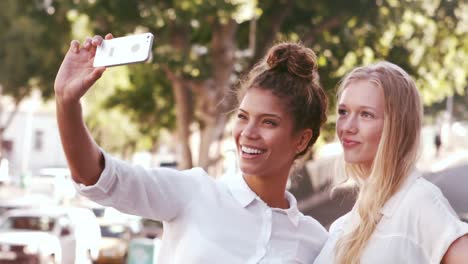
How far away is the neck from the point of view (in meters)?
3.37

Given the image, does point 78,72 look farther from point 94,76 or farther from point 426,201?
point 426,201

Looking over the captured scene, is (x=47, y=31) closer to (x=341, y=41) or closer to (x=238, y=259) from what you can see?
(x=341, y=41)

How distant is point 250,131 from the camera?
Result: 325 cm

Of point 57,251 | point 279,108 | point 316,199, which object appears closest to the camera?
point 279,108

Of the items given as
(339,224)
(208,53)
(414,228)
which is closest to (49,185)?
(208,53)

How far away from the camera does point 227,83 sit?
57.8 ft

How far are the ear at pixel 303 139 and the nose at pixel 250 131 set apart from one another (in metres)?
0.23

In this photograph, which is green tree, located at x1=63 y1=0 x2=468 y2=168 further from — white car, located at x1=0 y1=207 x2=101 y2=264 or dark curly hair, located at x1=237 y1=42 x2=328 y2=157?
dark curly hair, located at x1=237 y1=42 x2=328 y2=157

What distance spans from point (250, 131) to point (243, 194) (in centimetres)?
22

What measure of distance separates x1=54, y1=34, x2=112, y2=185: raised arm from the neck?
2.41 feet

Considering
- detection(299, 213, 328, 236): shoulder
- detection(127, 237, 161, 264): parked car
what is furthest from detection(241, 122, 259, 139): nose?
detection(127, 237, 161, 264): parked car

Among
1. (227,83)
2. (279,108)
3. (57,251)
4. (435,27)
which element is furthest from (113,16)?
(279,108)

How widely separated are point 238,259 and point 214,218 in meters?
0.15

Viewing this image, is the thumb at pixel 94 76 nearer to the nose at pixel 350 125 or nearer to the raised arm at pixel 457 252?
the nose at pixel 350 125
